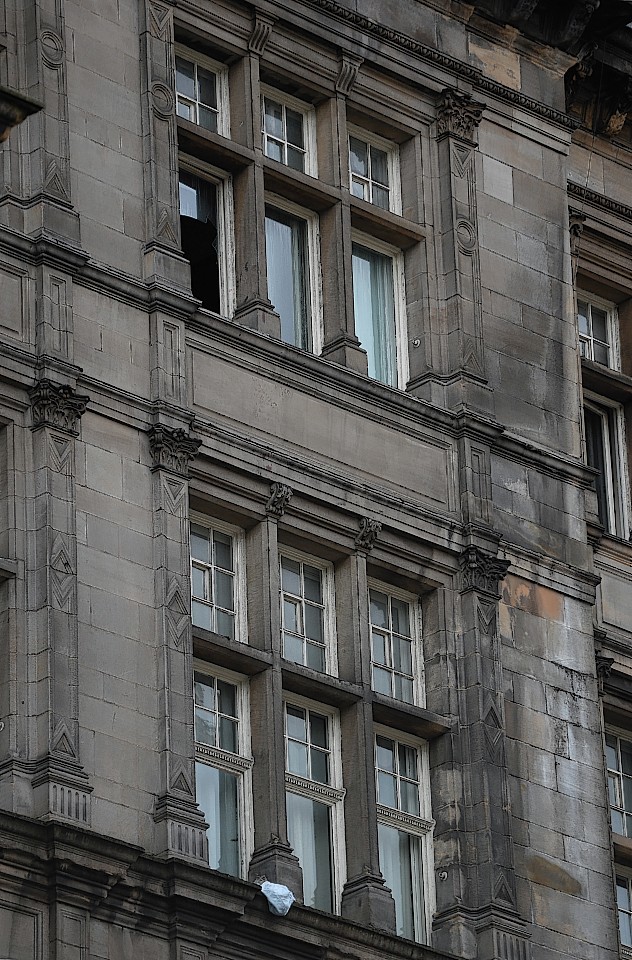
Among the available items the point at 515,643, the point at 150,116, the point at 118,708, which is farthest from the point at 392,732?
the point at 150,116

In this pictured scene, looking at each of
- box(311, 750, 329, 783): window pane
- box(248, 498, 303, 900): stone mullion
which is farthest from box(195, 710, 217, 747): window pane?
box(311, 750, 329, 783): window pane

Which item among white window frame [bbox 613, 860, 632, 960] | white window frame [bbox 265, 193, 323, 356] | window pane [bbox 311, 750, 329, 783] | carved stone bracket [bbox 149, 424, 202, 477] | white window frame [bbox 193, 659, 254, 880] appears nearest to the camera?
white window frame [bbox 193, 659, 254, 880]

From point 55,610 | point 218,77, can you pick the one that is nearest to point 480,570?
point 55,610

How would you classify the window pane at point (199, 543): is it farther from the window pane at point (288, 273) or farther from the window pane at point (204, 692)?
the window pane at point (288, 273)

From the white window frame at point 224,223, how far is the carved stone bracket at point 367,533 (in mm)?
2375

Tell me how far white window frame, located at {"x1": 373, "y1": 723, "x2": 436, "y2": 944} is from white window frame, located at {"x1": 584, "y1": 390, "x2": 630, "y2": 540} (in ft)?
16.8

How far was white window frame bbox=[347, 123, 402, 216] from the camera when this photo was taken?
31578mm

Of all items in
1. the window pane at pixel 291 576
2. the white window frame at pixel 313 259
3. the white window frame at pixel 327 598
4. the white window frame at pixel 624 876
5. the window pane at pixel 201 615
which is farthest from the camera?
the white window frame at pixel 624 876

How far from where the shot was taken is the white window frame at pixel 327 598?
28641 millimetres

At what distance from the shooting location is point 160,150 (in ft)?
94.8

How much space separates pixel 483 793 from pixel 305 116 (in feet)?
23.5

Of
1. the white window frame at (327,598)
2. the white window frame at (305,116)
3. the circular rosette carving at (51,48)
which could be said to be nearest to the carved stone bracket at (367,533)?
the white window frame at (327,598)

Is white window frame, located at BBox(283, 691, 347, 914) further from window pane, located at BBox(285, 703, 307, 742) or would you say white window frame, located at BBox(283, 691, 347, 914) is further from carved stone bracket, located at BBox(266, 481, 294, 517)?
carved stone bracket, located at BBox(266, 481, 294, 517)

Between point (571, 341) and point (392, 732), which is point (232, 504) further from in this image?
point (571, 341)
